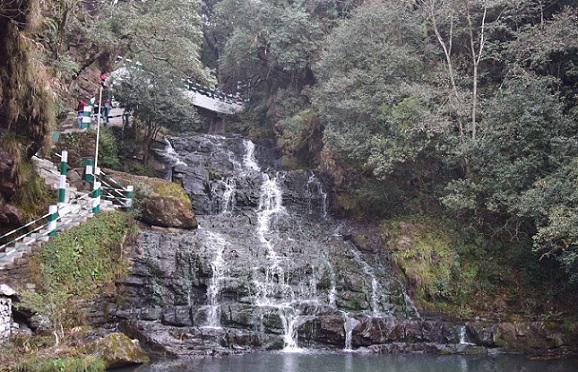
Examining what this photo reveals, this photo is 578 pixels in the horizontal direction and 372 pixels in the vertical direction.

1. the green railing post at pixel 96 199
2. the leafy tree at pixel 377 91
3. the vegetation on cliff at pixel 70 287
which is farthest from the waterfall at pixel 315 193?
the green railing post at pixel 96 199

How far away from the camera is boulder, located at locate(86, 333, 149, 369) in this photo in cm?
1184

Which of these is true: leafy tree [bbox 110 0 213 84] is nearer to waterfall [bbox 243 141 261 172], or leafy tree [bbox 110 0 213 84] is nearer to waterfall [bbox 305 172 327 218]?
waterfall [bbox 305 172 327 218]

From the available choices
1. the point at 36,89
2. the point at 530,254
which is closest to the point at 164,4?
the point at 36,89

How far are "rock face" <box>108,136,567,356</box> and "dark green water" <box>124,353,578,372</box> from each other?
65 cm

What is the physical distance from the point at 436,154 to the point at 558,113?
4.89m

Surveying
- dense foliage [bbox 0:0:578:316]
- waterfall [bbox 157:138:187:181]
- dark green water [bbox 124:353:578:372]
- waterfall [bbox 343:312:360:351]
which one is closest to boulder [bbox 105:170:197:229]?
dense foliage [bbox 0:0:578:316]

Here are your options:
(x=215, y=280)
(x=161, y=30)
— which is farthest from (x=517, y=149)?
(x=161, y=30)

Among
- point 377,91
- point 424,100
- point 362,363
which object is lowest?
point 362,363

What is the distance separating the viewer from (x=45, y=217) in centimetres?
1464

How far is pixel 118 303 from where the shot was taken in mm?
15242

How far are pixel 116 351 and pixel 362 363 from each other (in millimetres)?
6090

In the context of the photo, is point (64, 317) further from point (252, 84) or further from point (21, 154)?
point (252, 84)

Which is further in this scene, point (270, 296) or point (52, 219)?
point (270, 296)

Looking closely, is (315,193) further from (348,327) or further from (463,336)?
(463,336)
